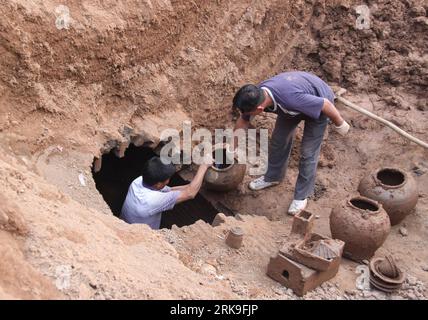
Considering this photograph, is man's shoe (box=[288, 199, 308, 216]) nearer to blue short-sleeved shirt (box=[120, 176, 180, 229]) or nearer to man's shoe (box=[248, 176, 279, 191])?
man's shoe (box=[248, 176, 279, 191])

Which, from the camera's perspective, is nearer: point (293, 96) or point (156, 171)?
point (156, 171)

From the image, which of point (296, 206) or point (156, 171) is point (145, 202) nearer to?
point (156, 171)

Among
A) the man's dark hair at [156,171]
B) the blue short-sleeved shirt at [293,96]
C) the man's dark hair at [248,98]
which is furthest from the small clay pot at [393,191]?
the man's dark hair at [156,171]

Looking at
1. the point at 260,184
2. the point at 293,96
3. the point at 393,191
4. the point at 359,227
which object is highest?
the point at 293,96

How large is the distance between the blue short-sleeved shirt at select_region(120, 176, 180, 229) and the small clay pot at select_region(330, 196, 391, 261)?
1.66 meters

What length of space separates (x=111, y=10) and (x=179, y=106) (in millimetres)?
1551

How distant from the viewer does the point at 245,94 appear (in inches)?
223

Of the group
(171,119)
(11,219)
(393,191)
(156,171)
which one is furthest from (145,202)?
(393,191)

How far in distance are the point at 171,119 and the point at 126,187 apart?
1192mm

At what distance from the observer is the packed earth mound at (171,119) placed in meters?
3.84

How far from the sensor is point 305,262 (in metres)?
4.96

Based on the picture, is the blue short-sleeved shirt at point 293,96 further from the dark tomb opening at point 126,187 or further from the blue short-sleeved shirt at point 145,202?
the dark tomb opening at point 126,187

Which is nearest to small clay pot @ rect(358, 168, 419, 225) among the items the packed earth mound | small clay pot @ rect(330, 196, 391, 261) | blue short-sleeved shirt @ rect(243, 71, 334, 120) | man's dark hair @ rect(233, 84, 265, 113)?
the packed earth mound

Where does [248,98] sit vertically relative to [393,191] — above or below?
above
